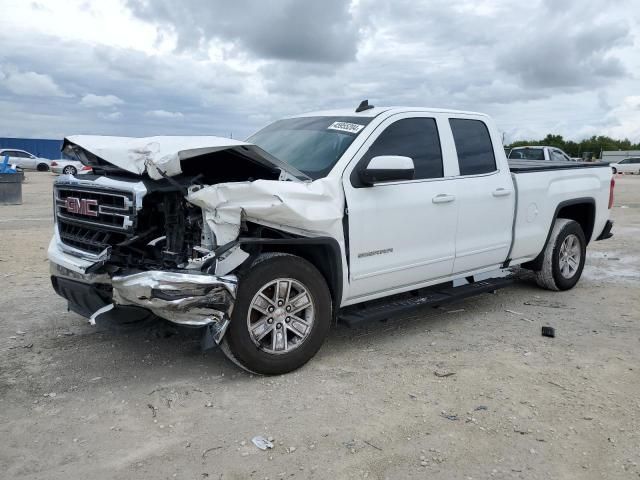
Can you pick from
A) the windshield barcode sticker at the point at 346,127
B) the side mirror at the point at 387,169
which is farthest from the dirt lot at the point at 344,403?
the windshield barcode sticker at the point at 346,127

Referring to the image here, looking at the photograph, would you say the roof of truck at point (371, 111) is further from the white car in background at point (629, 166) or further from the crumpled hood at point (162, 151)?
the white car in background at point (629, 166)

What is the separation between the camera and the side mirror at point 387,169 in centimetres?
432

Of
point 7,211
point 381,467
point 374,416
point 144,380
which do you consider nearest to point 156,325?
point 144,380

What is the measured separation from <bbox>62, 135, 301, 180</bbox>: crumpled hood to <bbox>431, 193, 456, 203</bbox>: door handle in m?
1.33

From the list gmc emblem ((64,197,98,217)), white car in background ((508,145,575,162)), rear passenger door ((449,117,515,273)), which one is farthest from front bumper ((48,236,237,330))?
white car in background ((508,145,575,162))

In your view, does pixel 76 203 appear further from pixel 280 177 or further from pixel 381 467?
pixel 381 467

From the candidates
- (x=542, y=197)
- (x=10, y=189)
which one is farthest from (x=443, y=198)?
(x=10, y=189)

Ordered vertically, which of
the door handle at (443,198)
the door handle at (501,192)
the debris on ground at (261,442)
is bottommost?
the debris on ground at (261,442)

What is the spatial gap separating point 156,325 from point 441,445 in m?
2.24

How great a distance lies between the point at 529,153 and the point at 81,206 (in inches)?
734

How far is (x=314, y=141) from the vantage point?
192 inches

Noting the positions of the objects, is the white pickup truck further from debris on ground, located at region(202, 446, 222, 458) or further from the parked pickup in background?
the parked pickup in background

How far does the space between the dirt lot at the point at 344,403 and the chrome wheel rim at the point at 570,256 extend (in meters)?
1.15

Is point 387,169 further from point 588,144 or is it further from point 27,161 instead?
point 588,144
